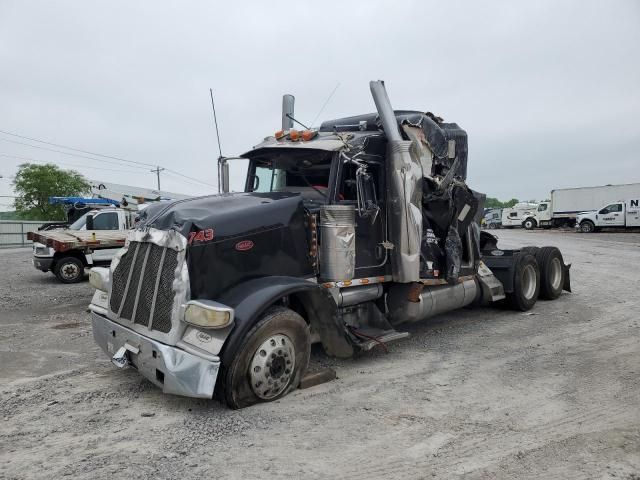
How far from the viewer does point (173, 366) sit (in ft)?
13.1

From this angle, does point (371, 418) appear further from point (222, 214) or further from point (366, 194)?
point (366, 194)

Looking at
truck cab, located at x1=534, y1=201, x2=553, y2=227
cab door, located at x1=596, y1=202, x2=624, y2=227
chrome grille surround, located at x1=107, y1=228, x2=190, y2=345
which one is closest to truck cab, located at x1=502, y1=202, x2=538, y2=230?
truck cab, located at x1=534, y1=201, x2=553, y2=227

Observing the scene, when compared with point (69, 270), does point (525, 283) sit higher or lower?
lower

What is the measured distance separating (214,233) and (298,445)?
1.93m

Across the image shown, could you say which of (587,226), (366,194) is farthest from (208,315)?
(587,226)

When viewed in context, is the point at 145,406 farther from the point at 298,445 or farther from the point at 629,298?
the point at 629,298

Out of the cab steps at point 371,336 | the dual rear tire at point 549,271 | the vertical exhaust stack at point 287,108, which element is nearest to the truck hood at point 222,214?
the cab steps at point 371,336

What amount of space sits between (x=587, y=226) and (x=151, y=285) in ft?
123

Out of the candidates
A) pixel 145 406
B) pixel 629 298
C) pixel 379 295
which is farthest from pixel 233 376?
pixel 629 298

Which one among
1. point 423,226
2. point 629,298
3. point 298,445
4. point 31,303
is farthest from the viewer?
point 31,303

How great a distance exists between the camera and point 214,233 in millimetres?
4367

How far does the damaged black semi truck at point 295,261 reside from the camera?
414cm

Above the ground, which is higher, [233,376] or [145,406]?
[233,376]

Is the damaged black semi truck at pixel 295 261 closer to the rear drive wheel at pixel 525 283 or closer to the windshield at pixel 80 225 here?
the rear drive wheel at pixel 525 283
